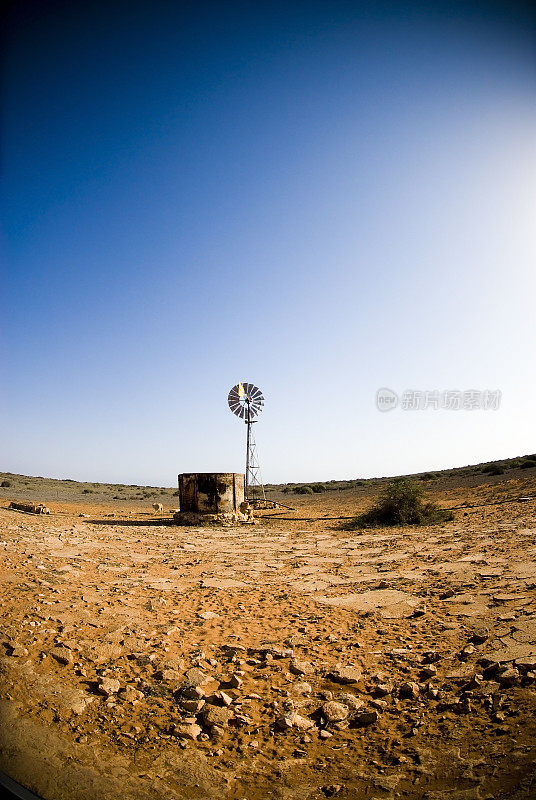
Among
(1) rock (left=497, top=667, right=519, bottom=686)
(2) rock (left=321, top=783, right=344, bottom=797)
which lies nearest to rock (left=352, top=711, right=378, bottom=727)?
(2) rock (left=321, top=783, right=344, bottom=797)

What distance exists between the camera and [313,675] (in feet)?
10.4

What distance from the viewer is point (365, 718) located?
2.56m

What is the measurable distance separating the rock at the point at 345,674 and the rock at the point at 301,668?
0.17m

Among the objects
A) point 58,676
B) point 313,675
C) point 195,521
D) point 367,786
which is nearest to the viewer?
point 367,786

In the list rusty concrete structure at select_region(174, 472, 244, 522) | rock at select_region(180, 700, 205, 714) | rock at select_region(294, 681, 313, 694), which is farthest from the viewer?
rusty concrete structure at select_region(174, 472, 244, 522)

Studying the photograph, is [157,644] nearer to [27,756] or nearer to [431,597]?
[27,756]

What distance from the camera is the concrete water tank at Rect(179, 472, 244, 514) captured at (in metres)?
13.7

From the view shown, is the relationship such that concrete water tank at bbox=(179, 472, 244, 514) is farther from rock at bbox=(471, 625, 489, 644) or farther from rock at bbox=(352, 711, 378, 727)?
rock at bbox=(352, 711, 378, 727)

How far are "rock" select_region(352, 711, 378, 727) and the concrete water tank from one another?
11.4 meters

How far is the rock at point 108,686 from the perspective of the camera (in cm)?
278

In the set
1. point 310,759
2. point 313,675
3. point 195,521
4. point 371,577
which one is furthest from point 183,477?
point 310,759

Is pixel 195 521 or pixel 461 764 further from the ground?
pixel 461 764

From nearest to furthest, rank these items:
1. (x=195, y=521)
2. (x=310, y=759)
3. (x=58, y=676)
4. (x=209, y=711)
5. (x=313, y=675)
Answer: (x=310, y=759), (x=209, y=711), (x=58, y=676), (x=313, y=675), (x=195, y=521)

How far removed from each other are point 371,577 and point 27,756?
4.77 meters
